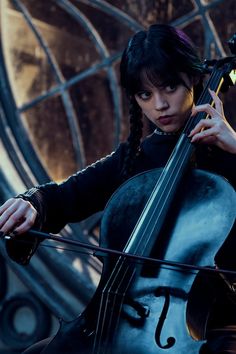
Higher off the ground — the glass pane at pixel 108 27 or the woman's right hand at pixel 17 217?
the glass pane at pixel 108 27

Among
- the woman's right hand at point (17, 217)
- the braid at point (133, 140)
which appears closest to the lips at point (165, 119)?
the braid at point (133, 140)

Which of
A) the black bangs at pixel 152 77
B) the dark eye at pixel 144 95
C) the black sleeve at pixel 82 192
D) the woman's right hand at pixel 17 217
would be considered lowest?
the black sleeve at pixel 82 192

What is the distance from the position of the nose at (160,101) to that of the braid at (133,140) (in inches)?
4.4

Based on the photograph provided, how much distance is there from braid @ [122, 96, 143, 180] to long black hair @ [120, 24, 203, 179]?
0.07m

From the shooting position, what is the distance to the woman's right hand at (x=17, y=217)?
4.20 feet

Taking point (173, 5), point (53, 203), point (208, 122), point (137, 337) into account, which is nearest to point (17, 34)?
point (173, 5)

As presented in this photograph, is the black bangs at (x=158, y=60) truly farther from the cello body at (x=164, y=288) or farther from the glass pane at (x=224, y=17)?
the glass pane at (x=224, y=17)

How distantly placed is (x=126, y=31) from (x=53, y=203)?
120 cm

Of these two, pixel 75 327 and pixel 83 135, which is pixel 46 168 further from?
pixel 75 327

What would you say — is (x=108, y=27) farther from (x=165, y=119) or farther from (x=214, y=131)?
(x=214, y=131)

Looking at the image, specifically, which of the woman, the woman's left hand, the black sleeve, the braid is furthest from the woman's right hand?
the woman's left hand

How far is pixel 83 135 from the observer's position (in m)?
2.59

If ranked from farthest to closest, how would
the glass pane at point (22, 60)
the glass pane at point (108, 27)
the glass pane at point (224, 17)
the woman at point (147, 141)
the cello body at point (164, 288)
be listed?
the glass pane at point (22, 60) < the glass pane at point (108, 27) < the glass pane at point (224, 17) < the woman at point (147, 141) < the cello body at point (164, 288)

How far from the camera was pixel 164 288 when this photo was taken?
3.89 ft
